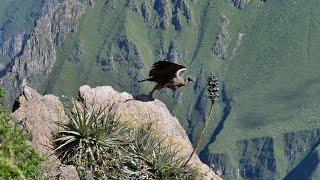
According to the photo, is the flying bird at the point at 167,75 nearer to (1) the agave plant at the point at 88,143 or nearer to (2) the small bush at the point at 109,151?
(2) the small bush at the point at 109,151

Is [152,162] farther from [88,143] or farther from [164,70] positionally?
[164,70]

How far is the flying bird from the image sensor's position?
63.9 ft

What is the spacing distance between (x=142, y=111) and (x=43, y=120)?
4300 mm

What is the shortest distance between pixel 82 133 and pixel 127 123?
3347mm

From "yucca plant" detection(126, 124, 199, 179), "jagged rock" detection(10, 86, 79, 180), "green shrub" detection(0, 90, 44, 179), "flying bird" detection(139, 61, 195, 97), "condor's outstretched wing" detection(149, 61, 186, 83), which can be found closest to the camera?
"green shrub" detection(0, 90, 44, 179)

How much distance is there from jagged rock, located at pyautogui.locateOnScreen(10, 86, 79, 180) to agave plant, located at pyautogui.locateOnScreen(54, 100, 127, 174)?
12.4 inches

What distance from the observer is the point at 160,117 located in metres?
22.4

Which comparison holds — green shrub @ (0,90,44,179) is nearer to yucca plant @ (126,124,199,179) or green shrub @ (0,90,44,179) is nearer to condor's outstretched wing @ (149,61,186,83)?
yucca plant @ (126,124,199,179)

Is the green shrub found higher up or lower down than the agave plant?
lower down

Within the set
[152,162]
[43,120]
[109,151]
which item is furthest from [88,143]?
[152,162]

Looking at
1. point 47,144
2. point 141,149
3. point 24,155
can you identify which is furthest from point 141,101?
point 24,155

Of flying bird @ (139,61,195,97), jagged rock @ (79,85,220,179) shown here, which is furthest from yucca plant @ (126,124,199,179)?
flying bird @ (139,61,195,97)

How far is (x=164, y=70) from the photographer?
19.9 meters

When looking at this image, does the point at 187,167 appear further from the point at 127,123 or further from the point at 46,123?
the point at 46,123
